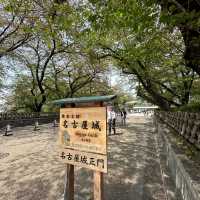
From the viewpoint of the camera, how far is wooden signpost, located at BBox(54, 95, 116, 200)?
12.8 ft

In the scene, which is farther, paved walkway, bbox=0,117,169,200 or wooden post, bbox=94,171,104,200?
paved walkway, bbox=0,117,169,200

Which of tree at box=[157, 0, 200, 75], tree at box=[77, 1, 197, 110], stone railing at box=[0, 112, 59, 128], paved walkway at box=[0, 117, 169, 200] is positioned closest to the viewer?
tree at box=[157, 0, 200, 75]

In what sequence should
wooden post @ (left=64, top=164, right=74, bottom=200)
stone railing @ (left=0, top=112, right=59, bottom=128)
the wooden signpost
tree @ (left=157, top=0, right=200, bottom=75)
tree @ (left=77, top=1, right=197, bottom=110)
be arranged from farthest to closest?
stone railing @ (left=0, top=112, right=59, bottom=128), tree @ (left=77, top=1, right=197, bottom=110), tree @ (left=157, top=0, right=200, bottom=75), wooden post @ (left=64, top=164, right=74, bottom=200), the wooden signpost

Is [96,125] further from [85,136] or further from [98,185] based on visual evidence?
[98,185]

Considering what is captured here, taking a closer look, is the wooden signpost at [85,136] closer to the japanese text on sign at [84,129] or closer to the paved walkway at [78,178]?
the japanese text on sign at [84,129]

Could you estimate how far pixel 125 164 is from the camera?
782cm

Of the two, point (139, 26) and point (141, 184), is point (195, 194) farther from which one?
point (139, 26)

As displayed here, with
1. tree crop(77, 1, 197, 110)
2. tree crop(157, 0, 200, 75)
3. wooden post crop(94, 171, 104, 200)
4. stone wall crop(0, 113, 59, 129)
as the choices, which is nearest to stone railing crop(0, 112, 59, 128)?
stone wall crop(0, 113, 59, 129)

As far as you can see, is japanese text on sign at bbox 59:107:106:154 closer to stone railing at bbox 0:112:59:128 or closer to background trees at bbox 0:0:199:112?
background trees at bbox 0:0:199:112

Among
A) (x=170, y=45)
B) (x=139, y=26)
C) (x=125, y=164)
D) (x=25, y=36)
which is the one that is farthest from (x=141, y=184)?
(x=25, y=36)

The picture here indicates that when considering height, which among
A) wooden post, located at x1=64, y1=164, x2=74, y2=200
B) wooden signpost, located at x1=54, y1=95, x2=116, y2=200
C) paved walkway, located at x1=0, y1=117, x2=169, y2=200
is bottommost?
paved walkway, located at x1=0, y1=117, x2=169, y2=200

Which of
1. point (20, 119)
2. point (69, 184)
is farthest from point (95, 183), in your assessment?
point (20, 119)

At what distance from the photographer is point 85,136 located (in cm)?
414

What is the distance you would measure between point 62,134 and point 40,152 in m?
5.78
